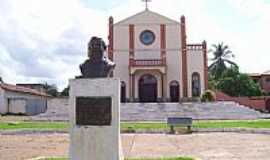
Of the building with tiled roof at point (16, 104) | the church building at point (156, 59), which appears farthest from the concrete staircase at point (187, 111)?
the building with tiled roof at point (16, 104)

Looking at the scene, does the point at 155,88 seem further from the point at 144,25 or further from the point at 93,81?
the point at 93,81

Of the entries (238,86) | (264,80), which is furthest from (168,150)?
(264,80)

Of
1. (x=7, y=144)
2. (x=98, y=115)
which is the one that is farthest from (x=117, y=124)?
(x=7, y=144)

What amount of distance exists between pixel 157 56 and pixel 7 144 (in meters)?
32.7

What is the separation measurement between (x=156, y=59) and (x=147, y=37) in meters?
2.58

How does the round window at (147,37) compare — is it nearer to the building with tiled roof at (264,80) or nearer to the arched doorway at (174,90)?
the arched doorway at (174,90)

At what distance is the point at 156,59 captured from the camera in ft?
154

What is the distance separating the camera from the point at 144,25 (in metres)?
47.8

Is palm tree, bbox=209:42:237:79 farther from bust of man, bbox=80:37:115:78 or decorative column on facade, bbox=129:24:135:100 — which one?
bust of man, bbox=80:37:115:78

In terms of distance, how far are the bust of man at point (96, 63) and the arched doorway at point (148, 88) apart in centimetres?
3788

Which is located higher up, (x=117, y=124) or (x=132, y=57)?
(x=132, y=57)

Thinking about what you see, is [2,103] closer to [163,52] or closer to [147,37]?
[147,37]

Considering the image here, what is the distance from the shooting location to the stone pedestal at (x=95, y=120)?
8219 millimetres

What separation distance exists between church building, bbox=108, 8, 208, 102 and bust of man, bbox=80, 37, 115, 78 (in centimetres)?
3709
